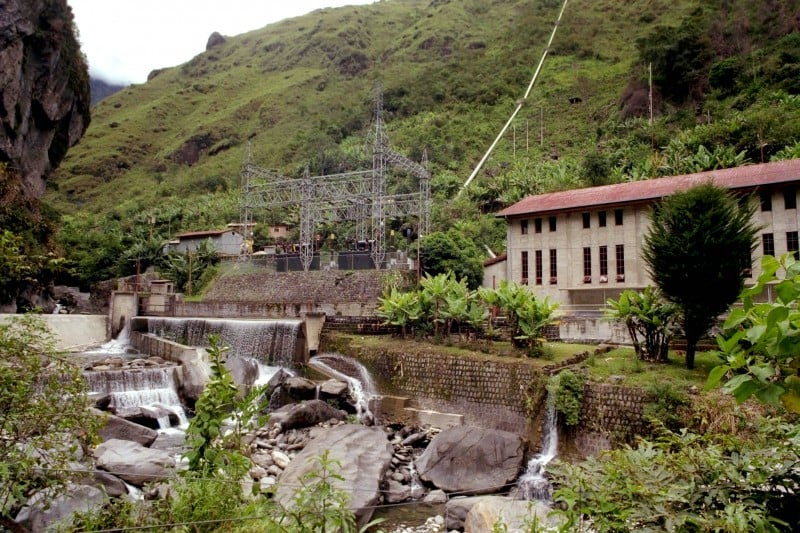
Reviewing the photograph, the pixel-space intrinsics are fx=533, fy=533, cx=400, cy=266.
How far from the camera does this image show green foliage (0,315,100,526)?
5074mm

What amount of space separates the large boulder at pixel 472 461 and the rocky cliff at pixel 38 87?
78.5 ft

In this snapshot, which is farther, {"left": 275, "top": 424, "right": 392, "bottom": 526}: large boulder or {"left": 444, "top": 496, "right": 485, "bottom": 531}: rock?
{"left": 275, "top": 424, "right": 392, "bottom": 526}: large boulder

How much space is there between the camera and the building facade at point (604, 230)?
20.5m

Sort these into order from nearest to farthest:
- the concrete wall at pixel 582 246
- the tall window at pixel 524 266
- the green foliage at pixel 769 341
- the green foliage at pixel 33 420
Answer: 1. the green foliage at pixel 769 341
2. the green foliage at pixel 33 420
3. the concrete wall at pixel 582 246
4. the tall window at pixel 524 266

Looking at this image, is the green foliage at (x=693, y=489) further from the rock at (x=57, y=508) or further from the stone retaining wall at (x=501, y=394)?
the stone retaining wall at (x=501, y=394)

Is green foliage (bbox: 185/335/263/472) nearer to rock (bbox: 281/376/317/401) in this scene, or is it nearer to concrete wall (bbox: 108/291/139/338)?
rock (bbox: 281/376/317/401)

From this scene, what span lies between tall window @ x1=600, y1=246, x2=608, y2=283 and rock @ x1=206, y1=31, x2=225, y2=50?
16516cm

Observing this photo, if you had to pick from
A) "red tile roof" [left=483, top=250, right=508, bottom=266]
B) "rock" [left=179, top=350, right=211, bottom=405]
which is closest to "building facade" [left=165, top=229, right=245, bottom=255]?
"red tile roof" [left=483, top=250, right=508, bottom=266]

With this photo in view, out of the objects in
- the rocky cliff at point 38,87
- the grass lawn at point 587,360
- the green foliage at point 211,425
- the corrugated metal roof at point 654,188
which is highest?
the rocky cliff at point 38,87

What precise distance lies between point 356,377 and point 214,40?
16812cm

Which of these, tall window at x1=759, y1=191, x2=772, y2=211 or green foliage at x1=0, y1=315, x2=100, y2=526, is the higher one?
tall window at x1=759, y1=191, x2=772, y2=211

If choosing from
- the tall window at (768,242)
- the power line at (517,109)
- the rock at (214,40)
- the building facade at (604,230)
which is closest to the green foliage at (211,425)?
the building facade at (604,230)

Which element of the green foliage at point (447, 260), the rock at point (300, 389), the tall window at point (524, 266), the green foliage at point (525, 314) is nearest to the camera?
the green foliage at point (525, 314)

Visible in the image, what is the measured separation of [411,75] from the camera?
97125 millimetres
